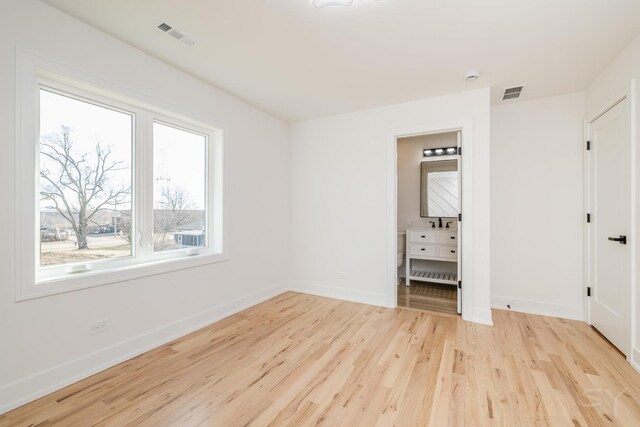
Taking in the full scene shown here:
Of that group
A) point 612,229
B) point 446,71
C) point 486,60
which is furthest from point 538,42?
point 612,229

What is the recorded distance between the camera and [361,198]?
3.81 m

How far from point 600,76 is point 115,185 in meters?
4.67

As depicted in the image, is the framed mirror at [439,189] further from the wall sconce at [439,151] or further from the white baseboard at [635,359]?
the white baseboard at [635,359]

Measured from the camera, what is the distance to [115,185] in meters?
2.38

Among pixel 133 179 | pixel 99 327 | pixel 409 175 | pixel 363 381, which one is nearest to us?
pixel 363 381

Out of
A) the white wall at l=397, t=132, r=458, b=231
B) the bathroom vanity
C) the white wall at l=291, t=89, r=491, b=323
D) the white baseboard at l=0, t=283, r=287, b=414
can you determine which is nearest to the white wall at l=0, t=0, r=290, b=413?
the white baseboard at l=0, t=283, r=287, b=414

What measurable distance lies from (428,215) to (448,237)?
65 centimetres

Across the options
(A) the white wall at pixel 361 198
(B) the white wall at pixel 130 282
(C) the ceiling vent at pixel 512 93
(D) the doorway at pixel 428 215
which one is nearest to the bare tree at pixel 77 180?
(B) the white wall at pixel 130 282

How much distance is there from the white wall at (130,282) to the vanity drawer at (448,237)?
Result: 102 inches

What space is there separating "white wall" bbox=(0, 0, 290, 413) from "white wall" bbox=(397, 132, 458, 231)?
7.86 feet

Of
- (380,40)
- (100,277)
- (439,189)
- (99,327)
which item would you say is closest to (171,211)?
(100,277)

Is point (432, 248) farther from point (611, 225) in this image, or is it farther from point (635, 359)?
point (635, 359)

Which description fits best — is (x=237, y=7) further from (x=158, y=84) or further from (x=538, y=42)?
(x=538, y=42)

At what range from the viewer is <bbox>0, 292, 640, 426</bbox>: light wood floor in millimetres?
1645
